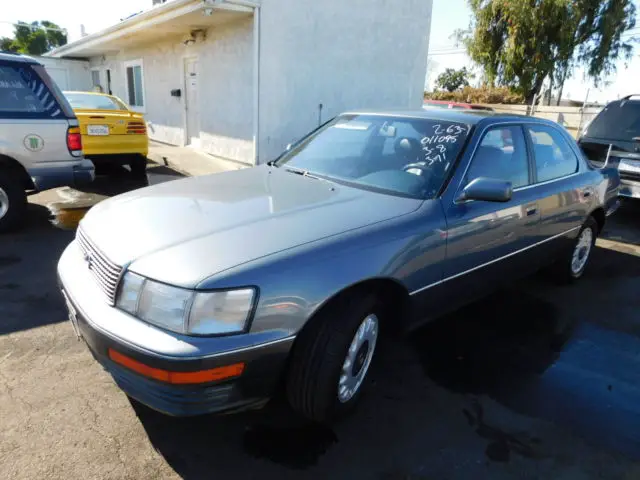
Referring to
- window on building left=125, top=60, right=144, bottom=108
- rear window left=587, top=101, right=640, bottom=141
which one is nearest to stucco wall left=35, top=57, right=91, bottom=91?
window on building left=125, top=60, right=144, bottom=108

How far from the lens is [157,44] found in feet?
43.4

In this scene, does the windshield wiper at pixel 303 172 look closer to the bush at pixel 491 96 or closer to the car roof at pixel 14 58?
the car roof at pixel 14 58

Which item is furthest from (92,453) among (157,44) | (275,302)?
(157,44)

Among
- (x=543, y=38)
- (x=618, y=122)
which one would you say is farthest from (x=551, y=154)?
(x=543, y=38)

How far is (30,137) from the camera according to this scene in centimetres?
524

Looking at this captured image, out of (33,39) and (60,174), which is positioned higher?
(33,39)

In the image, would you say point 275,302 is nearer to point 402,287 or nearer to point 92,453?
point 402,287

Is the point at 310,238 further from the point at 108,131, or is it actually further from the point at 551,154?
the point at 108,131

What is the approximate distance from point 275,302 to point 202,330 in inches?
12.6

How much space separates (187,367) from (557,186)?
325cm

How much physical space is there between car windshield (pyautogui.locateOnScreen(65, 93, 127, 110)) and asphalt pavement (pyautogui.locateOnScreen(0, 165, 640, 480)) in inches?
209

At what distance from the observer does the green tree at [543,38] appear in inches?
811

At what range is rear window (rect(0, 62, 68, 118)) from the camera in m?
5.09

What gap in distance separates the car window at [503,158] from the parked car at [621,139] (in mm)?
4478
